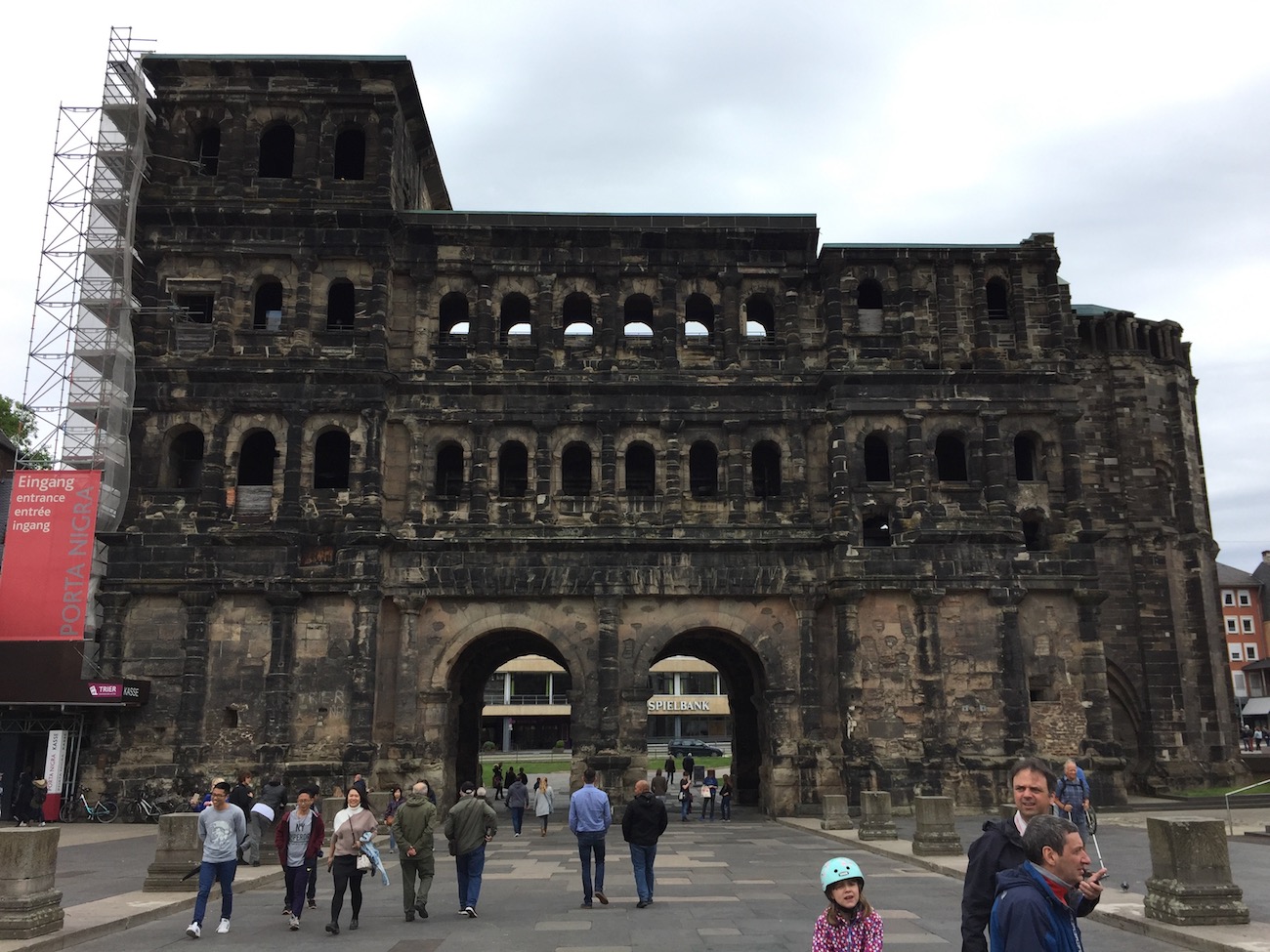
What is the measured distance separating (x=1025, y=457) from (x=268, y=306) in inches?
960

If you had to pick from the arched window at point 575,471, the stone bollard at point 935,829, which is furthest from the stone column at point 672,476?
the stone bollard at point 935,829

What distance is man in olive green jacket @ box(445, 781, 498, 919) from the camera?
44.9 feet

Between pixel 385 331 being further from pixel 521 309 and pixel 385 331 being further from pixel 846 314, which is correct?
pixel 846 314

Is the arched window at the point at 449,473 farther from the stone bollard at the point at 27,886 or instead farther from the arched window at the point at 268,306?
the stone bollard at the point at 27,886

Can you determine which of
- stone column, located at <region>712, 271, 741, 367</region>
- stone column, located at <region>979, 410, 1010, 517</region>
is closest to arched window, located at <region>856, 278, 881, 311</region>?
stone column, located at <region>712, 271, 741, 367</region>

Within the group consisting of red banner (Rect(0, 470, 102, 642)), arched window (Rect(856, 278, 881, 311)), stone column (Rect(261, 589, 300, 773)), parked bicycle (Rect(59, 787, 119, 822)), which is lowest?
parked bicycle (Rect(59, 787, 119, 822))

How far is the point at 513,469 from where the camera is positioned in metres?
32.0

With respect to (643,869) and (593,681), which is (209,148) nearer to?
(593,681)

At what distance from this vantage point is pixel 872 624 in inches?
1161

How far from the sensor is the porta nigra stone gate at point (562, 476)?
28.6 metres

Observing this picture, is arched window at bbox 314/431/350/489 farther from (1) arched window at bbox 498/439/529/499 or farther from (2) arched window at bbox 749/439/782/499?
(2) arched window at bbox 749/439/782/499

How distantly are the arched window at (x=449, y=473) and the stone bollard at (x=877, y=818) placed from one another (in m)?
15.6

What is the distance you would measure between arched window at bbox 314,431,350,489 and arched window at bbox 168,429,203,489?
337 cm

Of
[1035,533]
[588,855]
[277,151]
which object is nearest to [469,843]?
[588,855]
